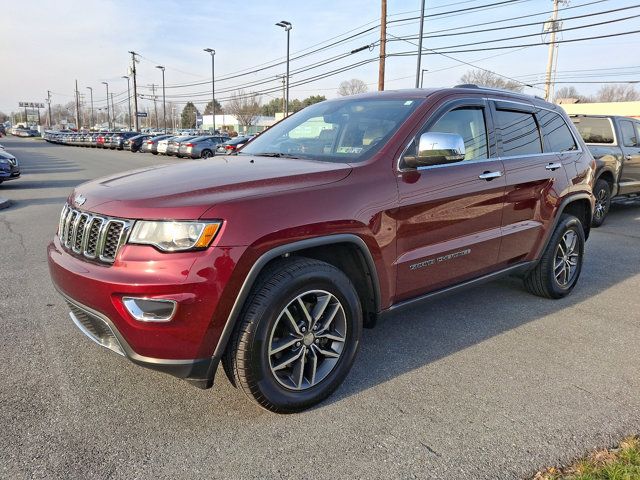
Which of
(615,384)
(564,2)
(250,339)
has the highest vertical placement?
(564,2)

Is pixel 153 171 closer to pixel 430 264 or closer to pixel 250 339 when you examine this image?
pixel 250 339

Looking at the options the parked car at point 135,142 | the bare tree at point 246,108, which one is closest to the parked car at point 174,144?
the parked car at point 135,142

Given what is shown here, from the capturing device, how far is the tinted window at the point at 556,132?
4.54 meters

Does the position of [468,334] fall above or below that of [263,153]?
below

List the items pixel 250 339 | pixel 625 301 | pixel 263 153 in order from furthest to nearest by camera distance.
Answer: pixel 625 301 → pixel 263 153 → pixel 250 339

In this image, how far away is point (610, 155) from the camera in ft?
29.3

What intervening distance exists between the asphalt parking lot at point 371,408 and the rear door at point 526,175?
74cm

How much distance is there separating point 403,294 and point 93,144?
48.4 m

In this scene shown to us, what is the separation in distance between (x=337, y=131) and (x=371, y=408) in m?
1.98

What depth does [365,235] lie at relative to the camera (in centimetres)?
286

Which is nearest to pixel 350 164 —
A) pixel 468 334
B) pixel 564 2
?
pixel 468 334

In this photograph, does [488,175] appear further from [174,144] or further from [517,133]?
[174,144]

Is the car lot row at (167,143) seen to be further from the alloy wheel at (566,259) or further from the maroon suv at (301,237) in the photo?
the maroon suv at (301,237)

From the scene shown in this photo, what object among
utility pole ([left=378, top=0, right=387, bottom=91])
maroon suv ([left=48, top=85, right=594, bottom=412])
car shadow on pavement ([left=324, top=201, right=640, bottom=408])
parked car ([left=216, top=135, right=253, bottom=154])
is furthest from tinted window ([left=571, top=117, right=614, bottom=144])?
utility pole ([left=378, top=0, right=387, bottom=91])
